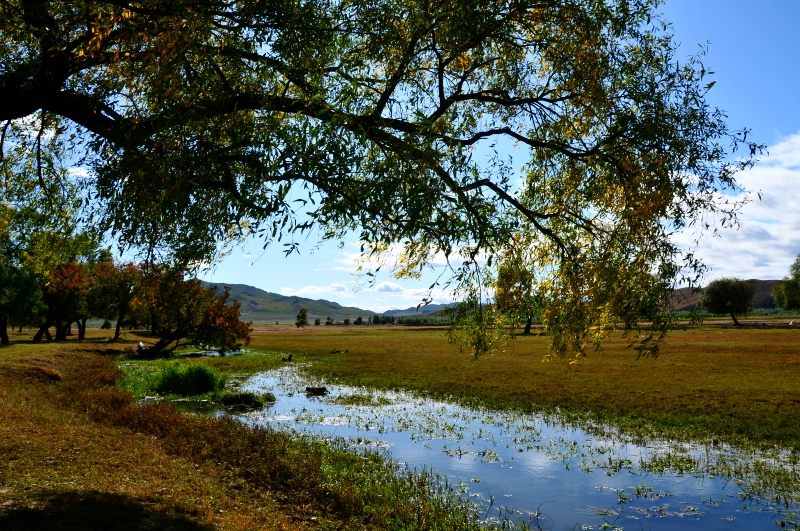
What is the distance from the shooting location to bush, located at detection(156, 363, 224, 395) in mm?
33969

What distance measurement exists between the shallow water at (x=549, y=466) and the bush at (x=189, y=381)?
6554 mm

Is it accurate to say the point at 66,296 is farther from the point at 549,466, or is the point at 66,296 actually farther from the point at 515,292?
the point at 515,292

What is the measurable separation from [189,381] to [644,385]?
2878cm

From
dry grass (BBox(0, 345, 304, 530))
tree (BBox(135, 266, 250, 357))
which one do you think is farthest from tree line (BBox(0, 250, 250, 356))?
dry grass (BBox(0, 345, 304, 530))

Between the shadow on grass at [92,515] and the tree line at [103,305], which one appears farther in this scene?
the tree line at [103,305]

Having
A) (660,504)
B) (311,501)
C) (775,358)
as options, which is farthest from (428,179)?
(775,358)

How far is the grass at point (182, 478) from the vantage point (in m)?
10.6

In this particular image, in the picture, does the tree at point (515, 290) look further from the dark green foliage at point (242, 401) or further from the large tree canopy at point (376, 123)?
the dark green foliage at point (242, 401)

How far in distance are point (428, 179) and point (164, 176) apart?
14.6ft

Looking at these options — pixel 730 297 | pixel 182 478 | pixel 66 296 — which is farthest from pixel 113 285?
pixel 730 297

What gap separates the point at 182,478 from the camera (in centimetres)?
1348

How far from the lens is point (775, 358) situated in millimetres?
49969

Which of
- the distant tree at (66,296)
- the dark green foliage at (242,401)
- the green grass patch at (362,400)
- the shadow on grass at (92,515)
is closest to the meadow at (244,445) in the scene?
the shadow on grass at (92,515)

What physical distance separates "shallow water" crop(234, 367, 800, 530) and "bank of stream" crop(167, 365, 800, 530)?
0.11ft
